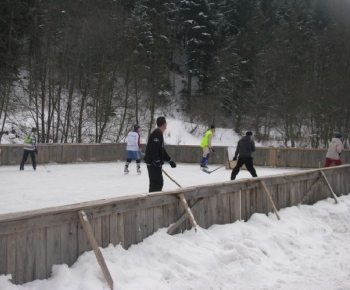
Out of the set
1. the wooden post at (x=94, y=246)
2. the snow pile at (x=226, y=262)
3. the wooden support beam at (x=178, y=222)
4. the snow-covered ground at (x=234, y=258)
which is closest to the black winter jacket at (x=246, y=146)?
the snow-covered ground at (x=234, y=258)

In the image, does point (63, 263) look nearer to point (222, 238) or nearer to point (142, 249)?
point (142, 249)

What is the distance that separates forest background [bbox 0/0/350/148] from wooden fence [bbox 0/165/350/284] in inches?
829

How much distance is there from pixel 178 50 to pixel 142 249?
43.2 metres

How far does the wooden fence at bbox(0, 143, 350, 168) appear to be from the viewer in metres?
Answer: 18.4

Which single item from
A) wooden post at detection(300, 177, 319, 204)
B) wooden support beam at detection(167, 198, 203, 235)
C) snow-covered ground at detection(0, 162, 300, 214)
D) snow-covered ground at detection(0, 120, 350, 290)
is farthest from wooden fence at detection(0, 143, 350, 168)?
wooden support beam at detection(167, 198, 203, 235)

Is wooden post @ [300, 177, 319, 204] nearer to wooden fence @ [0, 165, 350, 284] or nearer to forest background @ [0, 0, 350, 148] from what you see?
wooden fence @ [0, 165, 350, 284]

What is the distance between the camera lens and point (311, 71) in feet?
108

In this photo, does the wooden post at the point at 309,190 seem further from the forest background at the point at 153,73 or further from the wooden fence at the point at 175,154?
the forest background at the point at 153,73

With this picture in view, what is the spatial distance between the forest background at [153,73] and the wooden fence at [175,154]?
7.06 metres

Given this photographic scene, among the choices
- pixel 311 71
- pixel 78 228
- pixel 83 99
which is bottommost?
pixel 78 228

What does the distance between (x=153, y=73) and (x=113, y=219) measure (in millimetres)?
28081

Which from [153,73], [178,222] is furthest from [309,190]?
[153,73]

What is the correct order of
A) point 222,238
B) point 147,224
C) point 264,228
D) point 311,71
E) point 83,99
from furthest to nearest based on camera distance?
point 311,71
point 83,99
point 264,228
point 222,238
point 147,224

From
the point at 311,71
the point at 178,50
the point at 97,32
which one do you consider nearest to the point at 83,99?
the point at 97,32
